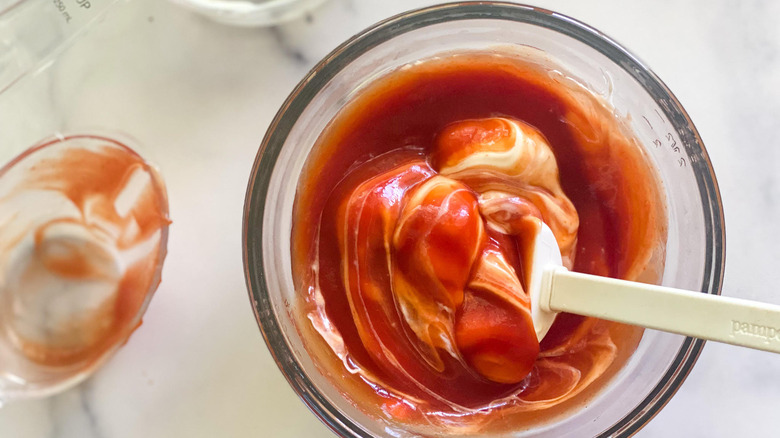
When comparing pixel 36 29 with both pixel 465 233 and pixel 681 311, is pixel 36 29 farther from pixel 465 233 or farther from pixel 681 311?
pixel 681 311

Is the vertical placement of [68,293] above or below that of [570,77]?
below

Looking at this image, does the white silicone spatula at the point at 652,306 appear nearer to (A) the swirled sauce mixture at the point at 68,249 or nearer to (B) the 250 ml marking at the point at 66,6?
(A) the swirled sauce mixture at the point at 68,249

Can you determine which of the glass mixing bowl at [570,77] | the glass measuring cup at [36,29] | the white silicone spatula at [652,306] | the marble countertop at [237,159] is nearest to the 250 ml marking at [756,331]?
the white silicone spatula at [652,306]

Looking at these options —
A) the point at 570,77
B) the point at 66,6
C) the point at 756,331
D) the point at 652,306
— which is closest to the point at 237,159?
the point at 66,6

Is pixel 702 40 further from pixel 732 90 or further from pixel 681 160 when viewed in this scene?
pixel 681 160

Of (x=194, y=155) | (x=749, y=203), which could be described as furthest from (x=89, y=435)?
(x=749, y=203)
